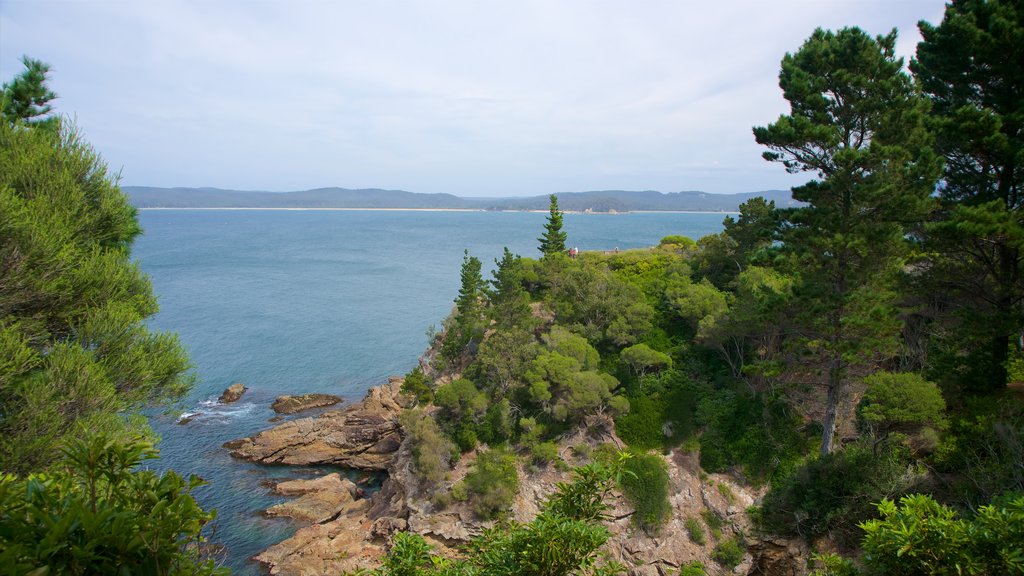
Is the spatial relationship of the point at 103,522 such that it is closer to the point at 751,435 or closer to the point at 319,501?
the point at 751,435

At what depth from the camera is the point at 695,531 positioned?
17.7 m

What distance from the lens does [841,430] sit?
1781 cm

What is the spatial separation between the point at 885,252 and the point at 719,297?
10387 millimetres

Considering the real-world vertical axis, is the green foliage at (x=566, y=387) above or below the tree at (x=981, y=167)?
below

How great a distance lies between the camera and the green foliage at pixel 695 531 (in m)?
17.5

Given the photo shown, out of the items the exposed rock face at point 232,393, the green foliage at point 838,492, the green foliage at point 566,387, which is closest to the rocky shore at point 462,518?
the green foliage at point 838,492

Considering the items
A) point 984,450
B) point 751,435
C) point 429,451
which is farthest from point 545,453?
point 984,450

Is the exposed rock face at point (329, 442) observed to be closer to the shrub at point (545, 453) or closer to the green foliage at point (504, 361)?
the green foliage at point (504, 361)

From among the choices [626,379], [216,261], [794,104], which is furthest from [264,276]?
[794,104]

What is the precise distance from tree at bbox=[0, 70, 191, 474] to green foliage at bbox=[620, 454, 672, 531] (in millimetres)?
15005

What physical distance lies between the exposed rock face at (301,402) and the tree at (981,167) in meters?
33.4

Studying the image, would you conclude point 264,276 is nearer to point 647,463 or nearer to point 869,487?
point 647,463

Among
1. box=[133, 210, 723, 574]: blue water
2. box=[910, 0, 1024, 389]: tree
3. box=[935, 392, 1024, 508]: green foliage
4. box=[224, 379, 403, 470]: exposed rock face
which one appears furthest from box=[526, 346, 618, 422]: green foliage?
box=[133, 210, 723, 574]: blue water

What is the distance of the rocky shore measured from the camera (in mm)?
17141
